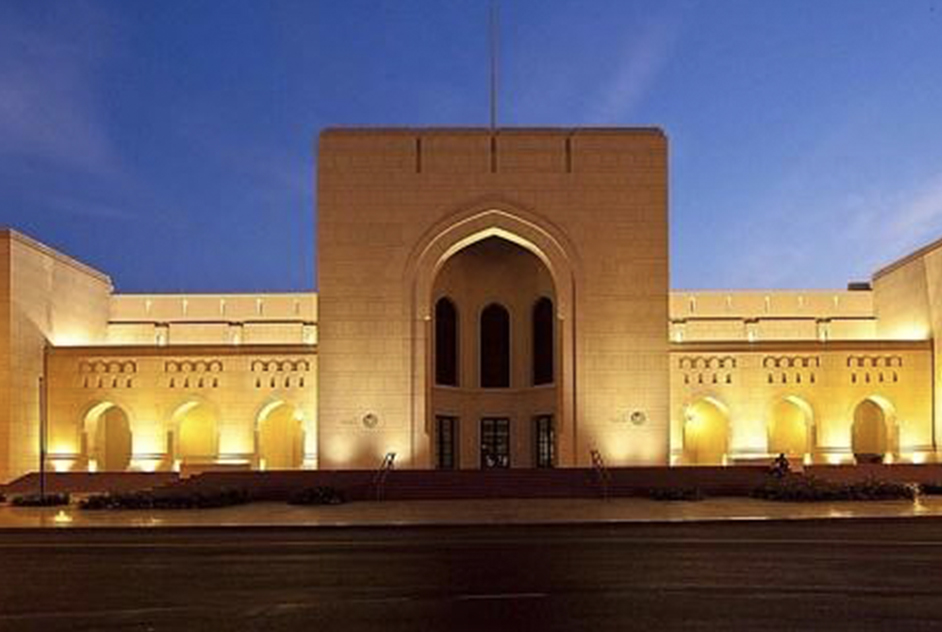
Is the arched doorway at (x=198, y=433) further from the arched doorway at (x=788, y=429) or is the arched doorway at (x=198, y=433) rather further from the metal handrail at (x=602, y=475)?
the arched doorway at (x=788, y=429)

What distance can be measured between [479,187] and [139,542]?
62.5 feet

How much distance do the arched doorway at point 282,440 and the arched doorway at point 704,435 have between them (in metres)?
14.3

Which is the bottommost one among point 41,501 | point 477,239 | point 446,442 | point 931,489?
point 41,501

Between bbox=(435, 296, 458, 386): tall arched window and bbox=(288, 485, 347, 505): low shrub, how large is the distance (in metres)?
10.3

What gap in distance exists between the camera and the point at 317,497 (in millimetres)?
27688

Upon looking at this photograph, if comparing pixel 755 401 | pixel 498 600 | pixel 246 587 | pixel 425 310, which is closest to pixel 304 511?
pixel 425 310

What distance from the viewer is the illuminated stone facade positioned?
34.7 m

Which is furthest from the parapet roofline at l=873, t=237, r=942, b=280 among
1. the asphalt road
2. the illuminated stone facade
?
the asphalt road

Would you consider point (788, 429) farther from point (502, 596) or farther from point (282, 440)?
point (502, 596)

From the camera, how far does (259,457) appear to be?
3788 cm

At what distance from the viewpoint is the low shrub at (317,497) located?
90.6ft

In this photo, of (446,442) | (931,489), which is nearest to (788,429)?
(931,489)

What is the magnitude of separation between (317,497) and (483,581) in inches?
619

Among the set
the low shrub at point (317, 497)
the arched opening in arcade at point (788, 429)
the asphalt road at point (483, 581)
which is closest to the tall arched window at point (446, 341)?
the low shrub at point (317, 497)
